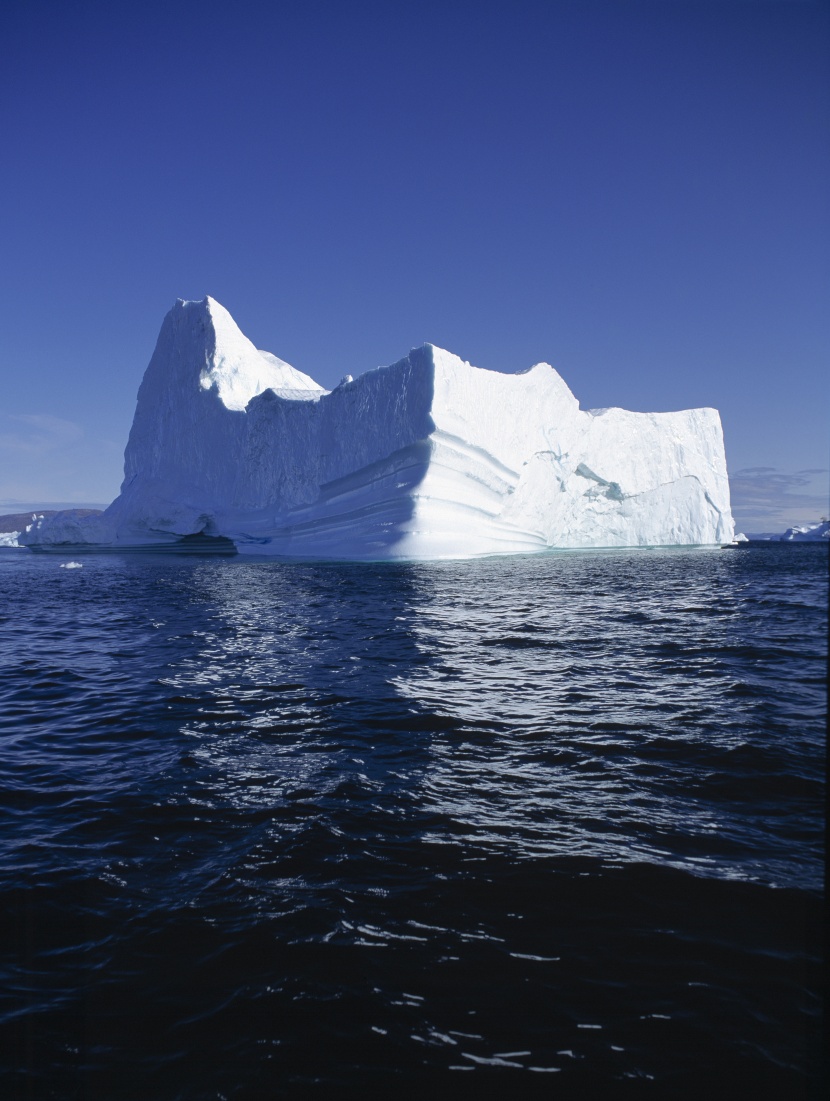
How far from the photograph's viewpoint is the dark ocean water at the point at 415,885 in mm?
2438

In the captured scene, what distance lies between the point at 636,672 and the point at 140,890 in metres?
6.42

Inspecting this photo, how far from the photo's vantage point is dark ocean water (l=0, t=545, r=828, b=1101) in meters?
2.44

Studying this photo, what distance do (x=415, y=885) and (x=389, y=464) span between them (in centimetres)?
2836

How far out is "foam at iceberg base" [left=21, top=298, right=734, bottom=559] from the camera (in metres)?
30.1

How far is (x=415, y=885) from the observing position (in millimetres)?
3477

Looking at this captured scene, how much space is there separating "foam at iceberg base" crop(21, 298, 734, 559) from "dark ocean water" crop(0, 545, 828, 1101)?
22275 mm

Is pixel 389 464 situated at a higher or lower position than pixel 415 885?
higher

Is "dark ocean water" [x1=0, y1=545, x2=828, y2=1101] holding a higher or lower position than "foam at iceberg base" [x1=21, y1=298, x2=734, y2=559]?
lower

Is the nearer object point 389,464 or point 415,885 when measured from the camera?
point 415,885

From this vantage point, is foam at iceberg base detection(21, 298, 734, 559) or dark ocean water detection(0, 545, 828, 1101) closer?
dark ocean water detection(0, 545, 828, 1101)

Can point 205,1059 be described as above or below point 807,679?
below

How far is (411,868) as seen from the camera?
3.64 meters

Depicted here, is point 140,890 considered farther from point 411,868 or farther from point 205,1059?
point 411,868

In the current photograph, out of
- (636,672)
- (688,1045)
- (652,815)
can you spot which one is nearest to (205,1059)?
(688,1045)
